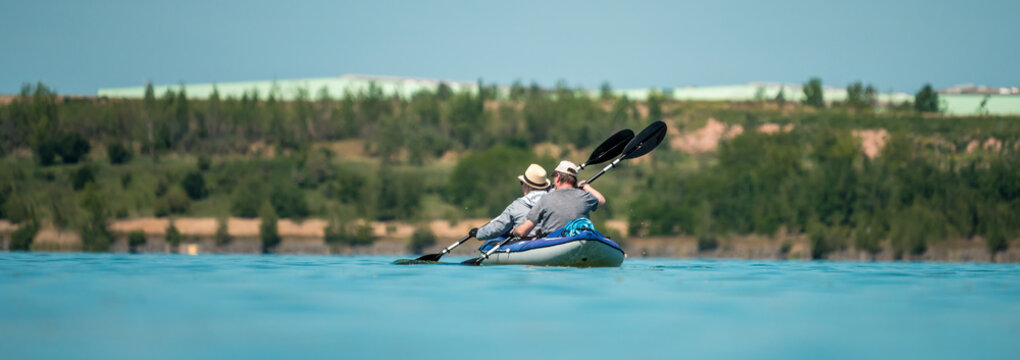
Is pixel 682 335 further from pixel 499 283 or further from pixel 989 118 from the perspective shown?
pixel 989 118

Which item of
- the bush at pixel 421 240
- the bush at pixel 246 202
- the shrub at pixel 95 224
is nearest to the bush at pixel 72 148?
the shrub at pixel 95 224

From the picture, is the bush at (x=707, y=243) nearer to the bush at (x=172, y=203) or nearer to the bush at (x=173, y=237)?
the bush at (x=173, y=237)

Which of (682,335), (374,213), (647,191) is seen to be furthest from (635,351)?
(647,191)

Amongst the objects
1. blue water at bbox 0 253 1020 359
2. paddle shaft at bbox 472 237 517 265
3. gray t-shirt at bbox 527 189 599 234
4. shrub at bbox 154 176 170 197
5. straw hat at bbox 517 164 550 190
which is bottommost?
blue water at bbox 0 253 1020 359

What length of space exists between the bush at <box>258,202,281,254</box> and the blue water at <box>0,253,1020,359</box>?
38.4 m

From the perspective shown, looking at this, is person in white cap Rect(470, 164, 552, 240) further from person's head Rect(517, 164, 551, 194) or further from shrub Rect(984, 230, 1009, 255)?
shrub Rect(984, 230, 1009, 255)

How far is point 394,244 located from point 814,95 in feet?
158

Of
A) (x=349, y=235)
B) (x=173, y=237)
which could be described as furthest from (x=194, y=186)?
(x=349, y=235)

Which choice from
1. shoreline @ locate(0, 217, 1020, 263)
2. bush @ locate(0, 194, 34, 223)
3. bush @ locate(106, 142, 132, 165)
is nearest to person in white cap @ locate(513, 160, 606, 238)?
shoreline @ locate(0, 217, 1020, 263)

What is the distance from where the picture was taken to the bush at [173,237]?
53.9m

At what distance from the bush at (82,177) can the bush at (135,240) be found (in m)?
8.83

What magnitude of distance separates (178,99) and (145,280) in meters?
65.0

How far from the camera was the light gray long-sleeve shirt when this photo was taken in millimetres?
21016

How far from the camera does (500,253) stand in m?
21.1
